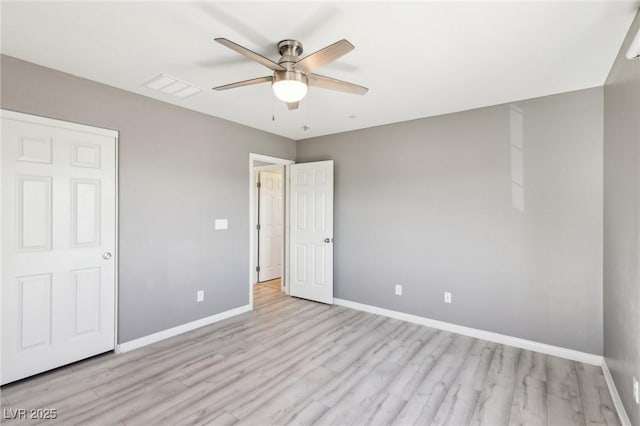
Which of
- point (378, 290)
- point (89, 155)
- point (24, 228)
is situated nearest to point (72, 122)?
point (89, 155)

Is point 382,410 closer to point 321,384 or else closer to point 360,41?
point 321,384

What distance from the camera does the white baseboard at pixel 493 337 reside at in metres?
2.80

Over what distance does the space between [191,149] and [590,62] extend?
3.76m

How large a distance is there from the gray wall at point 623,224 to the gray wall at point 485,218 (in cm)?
19

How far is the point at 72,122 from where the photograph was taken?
2621 millimetres

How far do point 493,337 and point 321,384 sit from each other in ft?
6.58

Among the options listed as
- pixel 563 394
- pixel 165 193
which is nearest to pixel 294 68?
pixel 165 193

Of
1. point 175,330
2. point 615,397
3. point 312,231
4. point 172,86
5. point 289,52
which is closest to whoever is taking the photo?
point 289,52

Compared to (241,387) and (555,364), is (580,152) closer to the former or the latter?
(555,364)

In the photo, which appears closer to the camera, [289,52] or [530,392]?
[289,52]

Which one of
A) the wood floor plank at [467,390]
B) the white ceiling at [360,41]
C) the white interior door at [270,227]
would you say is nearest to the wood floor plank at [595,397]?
the wood floor plank at [467,390]

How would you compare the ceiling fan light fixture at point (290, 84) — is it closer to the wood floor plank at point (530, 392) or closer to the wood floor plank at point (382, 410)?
the wood floor plank at point (382, 410)

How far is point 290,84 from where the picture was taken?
1922 millimetres

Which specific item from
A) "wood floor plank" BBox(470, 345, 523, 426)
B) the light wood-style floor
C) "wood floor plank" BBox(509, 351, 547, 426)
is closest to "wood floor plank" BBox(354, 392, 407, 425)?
the light wood-style floor
